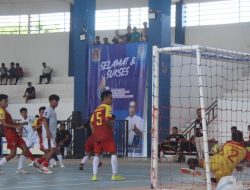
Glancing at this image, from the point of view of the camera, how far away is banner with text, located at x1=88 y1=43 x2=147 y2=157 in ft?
77.0

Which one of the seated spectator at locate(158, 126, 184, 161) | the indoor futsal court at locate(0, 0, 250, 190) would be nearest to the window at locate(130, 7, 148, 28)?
the indoor futsal court at locate(0, 0, 250, 190)

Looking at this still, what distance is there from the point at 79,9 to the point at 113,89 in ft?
13.1

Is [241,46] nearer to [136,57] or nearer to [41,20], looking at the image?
[136,57]

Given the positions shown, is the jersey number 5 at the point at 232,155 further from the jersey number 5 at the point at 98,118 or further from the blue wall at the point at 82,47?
the blue wall at the point at 82,47

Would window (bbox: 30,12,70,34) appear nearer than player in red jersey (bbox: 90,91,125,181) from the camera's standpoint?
No

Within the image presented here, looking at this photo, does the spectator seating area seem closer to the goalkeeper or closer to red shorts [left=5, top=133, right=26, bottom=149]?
red shorts [left=5, top=133, right=26, bottom=149]

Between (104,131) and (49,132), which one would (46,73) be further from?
(104,131)

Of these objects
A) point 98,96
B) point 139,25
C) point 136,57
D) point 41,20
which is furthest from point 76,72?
point 41,20

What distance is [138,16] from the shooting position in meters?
34.4

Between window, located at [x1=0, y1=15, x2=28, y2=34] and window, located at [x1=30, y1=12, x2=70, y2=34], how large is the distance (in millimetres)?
492

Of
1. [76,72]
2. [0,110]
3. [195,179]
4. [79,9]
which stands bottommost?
[195,179]

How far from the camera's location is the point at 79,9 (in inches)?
1008

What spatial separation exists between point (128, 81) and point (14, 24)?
16121 mm

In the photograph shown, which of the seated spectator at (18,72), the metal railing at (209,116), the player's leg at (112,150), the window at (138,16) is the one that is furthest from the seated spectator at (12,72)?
the player's leg at (112,150)
